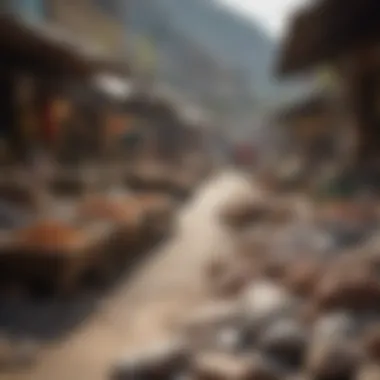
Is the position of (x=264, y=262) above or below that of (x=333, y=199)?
below

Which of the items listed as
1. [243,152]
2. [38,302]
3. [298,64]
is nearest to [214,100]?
[243,152]

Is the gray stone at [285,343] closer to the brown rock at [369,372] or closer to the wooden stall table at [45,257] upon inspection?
the brown rock at [369,372]

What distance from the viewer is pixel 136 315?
152cm

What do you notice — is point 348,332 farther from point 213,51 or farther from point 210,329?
point 213,51

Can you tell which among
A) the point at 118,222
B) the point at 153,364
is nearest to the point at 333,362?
the point at 153,364

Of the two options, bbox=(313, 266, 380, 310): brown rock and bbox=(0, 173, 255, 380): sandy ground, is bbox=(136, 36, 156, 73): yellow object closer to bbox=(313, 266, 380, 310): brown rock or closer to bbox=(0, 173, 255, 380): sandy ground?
bbox=(0, 173, 255, 380): sandy ground

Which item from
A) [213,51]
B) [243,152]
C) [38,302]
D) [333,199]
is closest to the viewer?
[38,302]

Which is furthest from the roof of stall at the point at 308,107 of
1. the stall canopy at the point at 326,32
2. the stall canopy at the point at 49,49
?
the stall canopy at the point at 49,49

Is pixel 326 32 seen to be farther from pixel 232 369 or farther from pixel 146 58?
pixel 232 369

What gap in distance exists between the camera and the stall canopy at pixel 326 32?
7.16 ft

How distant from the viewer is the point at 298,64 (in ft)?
10.6

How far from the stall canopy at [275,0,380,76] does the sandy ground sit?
43.5 inches

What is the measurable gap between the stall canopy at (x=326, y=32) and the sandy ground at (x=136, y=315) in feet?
3.63

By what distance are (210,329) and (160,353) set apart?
0.22 metres
